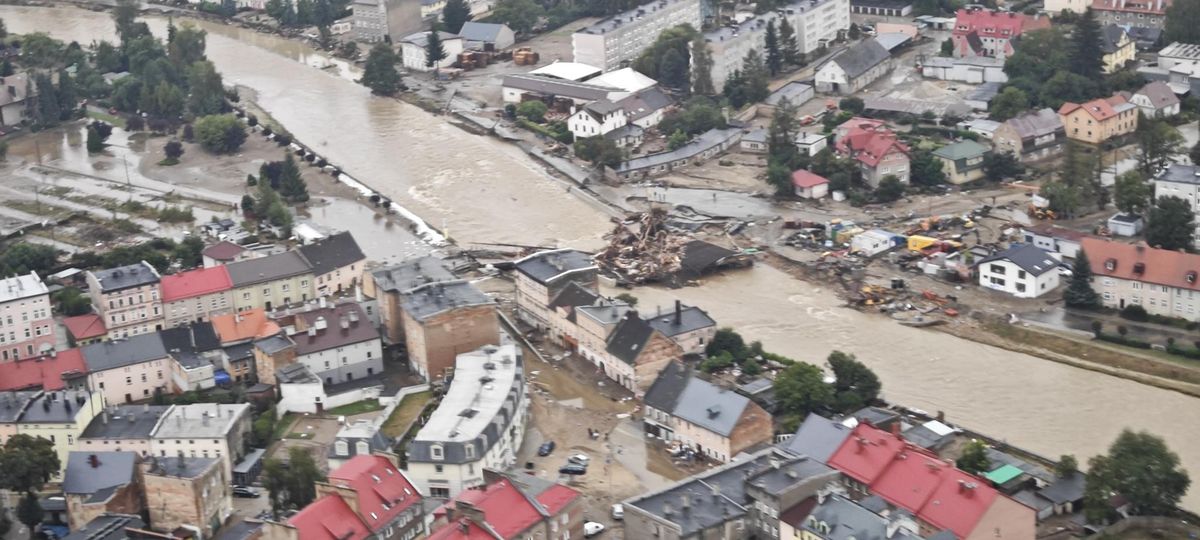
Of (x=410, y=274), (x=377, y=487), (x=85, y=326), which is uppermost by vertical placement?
(x=377, y=487)

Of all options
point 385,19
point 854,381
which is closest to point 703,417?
point 854,381

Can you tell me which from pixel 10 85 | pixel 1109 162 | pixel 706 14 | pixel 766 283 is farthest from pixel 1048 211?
pixel 10 85

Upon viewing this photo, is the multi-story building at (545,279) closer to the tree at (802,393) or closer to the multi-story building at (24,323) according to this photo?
the tree at (802,393)

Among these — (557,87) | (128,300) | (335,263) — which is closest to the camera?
(128,300)

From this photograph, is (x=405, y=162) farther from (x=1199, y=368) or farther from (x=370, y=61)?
(x=1199, y=368)

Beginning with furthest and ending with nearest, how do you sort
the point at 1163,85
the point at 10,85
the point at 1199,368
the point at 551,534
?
1. the point at 10,85
2. the point at 1163,85
3. the point at 1199,368
4. the point at 551,534

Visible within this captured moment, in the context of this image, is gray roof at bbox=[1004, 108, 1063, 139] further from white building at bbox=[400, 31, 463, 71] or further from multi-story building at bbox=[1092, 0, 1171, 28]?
white building at bbox=[400, 31, 463, 71]

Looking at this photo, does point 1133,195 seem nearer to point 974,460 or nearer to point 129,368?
point 974,460
